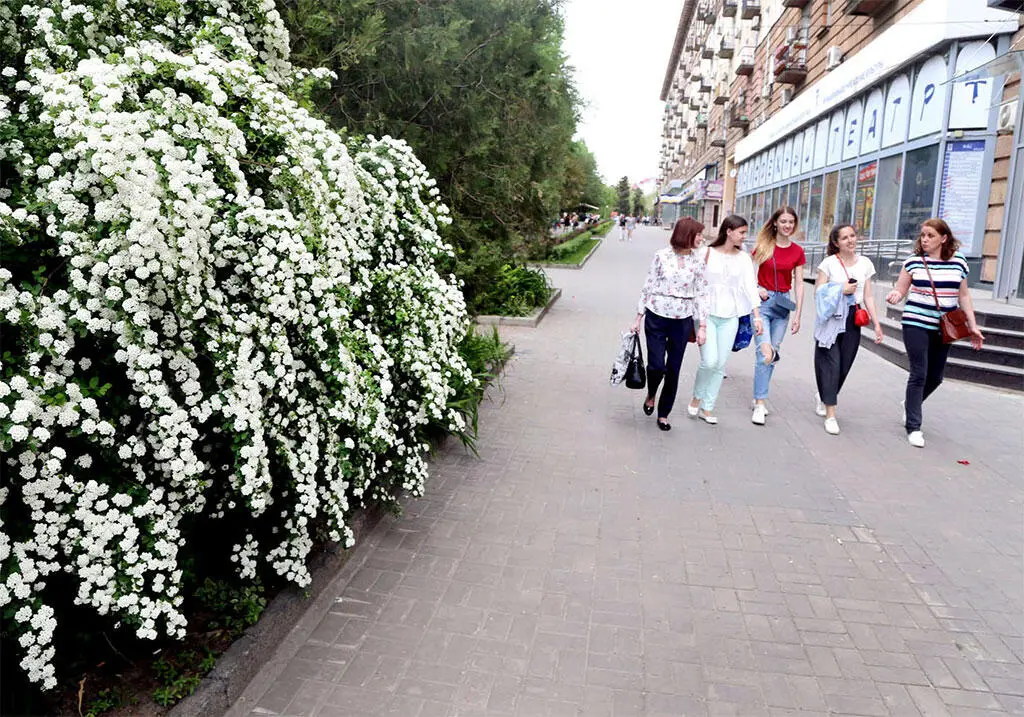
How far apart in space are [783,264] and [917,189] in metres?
9.45

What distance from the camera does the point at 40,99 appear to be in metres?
2.46

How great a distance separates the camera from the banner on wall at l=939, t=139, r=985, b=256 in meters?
12.6

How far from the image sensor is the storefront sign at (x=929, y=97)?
1338 cm

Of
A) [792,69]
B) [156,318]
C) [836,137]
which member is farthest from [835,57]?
[156,318]

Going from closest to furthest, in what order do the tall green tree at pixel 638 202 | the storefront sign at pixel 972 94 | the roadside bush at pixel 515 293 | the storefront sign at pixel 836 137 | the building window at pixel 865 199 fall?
1. the roadside bush at pixel 515 293
2. the storefront sign at pixel 972 94
3. the building window at pixel 865 199
4. the storefront sign at pixel 836 137
5. the tall green tree at pixel 638 202

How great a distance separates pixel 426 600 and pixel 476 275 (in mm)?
6419

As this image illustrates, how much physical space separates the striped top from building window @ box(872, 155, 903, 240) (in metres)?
10.2

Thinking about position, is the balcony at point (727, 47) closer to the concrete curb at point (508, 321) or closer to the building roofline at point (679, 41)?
the building roofline at point (679, 41)

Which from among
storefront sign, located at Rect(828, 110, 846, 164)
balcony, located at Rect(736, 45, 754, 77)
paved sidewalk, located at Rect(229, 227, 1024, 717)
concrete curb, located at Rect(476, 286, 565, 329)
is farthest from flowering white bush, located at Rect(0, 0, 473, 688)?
balcony, located at Rect(736, 45, 754, 77)

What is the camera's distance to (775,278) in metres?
6.79

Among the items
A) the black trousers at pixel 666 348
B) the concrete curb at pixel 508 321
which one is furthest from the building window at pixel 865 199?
the black trousers at pixel 666 348

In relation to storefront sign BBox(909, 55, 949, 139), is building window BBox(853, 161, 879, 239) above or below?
below

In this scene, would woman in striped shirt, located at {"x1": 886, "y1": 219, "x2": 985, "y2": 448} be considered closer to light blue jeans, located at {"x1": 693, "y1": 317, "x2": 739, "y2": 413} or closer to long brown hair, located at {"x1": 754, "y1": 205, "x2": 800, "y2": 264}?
long brown hair, located at {"x1": 754, "y1": 205, "x2": 800, "y2": 264}

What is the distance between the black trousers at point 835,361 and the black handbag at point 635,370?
5.24 feet
